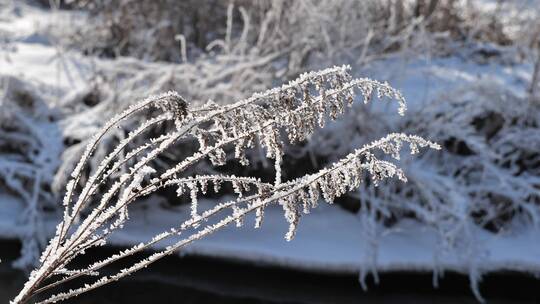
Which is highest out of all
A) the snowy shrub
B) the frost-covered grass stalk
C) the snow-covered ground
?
the frost-covered grass stalk

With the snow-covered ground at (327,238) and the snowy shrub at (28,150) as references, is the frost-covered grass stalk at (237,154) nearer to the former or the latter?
the snow-covered ground at (327,238)

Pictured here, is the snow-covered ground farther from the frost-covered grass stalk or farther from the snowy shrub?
the frost-covered grass stalk

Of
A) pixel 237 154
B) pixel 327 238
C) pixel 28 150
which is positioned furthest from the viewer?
pixel 28 150

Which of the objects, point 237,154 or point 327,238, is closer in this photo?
point 237,154

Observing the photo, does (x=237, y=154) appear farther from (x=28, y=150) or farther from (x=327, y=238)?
(x=28, y=150)

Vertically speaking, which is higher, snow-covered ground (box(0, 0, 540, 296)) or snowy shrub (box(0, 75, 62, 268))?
snowy shrub (box(0, 75, 62, 268))

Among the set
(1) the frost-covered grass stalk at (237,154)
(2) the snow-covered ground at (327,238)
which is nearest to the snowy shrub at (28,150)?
(2) the snow-covered ground at (327,238)

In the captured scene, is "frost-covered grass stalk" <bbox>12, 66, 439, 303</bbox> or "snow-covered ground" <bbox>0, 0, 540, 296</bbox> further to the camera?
"snow-covered ground" <bbox>0, 0, 540, 296</bbox>

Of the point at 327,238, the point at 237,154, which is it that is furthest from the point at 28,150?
the point at 237,154

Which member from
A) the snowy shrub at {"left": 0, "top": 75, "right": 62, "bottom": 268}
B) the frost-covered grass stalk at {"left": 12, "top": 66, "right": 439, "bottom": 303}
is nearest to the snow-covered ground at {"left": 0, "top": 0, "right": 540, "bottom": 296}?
the snowy shrub at {"left": 0, "top": 75, "right": 62, "bottom": 268}

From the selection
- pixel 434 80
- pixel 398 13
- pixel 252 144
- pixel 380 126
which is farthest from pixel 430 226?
pixel 252 144

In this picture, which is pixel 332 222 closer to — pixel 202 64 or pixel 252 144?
pixel 202 64
